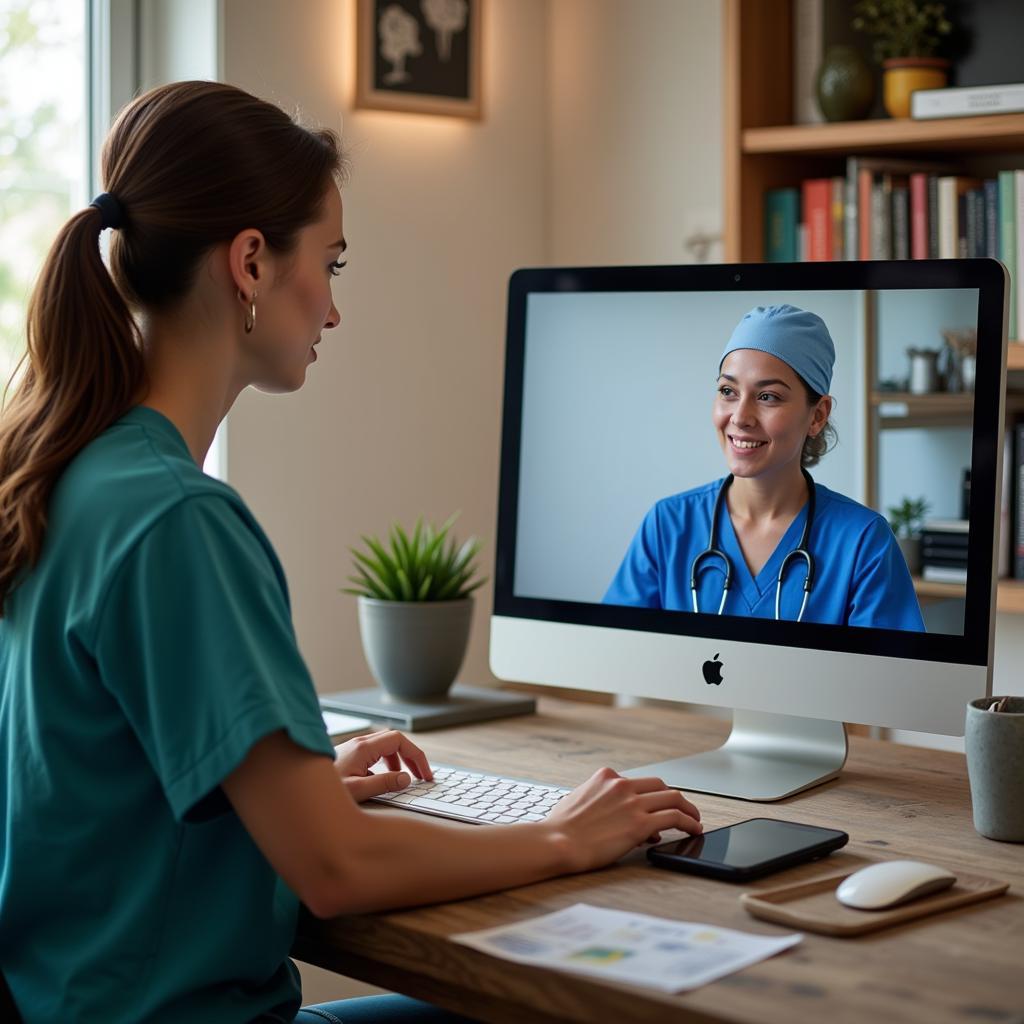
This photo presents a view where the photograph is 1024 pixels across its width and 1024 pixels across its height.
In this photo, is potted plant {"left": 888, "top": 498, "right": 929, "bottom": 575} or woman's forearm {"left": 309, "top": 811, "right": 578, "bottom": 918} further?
potted plant {"left": 888, "top": 498, "right": 929, "bottom": 575}

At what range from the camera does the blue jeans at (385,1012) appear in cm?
140

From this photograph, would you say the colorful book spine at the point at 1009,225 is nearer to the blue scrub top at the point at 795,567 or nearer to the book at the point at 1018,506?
the book at the point at 1018,506

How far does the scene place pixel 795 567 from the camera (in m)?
1.46

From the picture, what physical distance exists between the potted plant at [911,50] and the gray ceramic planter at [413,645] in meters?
1.23

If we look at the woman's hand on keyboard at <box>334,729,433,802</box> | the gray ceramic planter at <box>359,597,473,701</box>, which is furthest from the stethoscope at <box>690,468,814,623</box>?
the gray ceramic planter at <box>359,597,473,701</box>

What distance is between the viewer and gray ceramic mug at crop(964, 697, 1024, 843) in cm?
126

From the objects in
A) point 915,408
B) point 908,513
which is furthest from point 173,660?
point 915,408

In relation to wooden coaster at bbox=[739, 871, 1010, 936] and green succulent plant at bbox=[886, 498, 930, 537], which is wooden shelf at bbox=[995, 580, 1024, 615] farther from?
wooden coaster at bbox=[739, 871, 1010, 936]

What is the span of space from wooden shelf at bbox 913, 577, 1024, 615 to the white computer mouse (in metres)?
0.34

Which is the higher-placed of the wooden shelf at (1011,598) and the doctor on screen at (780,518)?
the doctor on screen at (780,518)

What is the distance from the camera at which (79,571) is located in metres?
1.06

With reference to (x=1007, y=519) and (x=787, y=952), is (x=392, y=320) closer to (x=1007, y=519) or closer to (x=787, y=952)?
(x=1007, y=519)

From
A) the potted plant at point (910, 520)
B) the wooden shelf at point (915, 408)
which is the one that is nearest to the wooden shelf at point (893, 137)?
the wooden shelf at point (915, 408)

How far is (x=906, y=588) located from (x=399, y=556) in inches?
28.3
